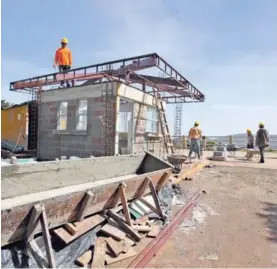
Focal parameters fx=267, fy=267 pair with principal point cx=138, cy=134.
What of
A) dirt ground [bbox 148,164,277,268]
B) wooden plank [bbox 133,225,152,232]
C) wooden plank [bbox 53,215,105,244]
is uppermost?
wooden plank [bbox 53,215,105,244]

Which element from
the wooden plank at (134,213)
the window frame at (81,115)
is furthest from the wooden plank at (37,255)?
the window frame at (81,115)

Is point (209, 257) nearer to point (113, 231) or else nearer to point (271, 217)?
point (113, 231)

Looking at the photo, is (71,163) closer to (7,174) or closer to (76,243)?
(7,174)

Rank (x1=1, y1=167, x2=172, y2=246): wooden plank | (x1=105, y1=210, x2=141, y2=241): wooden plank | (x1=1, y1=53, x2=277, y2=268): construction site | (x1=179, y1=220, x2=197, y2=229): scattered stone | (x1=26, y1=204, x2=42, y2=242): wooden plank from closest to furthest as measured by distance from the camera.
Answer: (x1=1, y1=167, x2=172, y2=246): wooden plank < (x1=26, y1=204, x2=42, y2=242): wooden plank < (x1=1, y1=53, x2=277, y2=268): construction site < (x1=105, y1=210, x2=141, y2=241): wooden plank < (x1=179, y1=220, x2=197, y2=229): scattered stone

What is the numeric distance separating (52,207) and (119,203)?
1813mm

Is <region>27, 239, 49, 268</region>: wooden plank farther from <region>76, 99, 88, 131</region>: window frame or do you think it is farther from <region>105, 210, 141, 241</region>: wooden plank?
<region>76, 99, 88, 131</region>: window frame

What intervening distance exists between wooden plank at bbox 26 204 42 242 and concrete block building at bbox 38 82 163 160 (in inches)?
283

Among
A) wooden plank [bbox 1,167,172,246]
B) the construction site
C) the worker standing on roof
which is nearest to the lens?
wooden plank [bbox 1,167,172,246]

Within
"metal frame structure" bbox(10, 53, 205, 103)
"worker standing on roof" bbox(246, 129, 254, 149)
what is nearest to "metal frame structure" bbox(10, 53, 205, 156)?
"metal frame structure" bbox(10, 53, 205, 103)

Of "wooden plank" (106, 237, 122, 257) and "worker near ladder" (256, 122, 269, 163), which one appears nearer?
"wooden plank" (106, 237, 122, 257)

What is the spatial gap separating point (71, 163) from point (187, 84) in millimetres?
9145

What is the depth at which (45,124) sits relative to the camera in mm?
12703

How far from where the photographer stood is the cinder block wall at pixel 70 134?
10.6 meters

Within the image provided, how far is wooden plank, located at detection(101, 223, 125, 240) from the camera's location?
4.08 m
